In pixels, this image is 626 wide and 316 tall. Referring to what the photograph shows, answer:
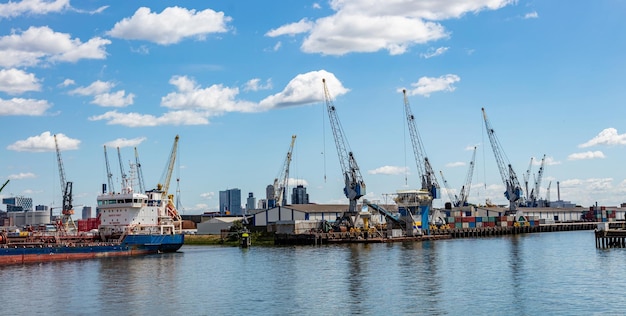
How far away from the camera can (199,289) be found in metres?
53.5

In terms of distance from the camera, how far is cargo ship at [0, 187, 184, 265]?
271 feet

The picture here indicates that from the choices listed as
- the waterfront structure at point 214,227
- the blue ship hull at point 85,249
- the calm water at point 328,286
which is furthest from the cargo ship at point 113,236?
the waterfront structure at point 214,227

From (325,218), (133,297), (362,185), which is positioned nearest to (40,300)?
(133,297)

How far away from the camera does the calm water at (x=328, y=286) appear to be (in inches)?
1683

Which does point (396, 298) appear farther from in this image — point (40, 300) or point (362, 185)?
point (362, 185)

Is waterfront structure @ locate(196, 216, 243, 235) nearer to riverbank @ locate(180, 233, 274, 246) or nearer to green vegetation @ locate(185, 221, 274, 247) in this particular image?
riverbank @ locate(180, 233, 274, 246)

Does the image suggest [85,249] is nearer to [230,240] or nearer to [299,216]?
[230,240]

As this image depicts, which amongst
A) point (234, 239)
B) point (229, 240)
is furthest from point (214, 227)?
point (234, 239)

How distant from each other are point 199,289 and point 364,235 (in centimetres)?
6682

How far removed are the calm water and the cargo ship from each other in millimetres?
5246

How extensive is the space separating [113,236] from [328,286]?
47749 millimetres

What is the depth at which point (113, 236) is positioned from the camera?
299 ft

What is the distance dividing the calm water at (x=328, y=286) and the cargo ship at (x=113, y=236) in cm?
525

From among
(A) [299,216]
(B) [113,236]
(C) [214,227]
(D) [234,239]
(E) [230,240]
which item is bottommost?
(E) [230,240]
